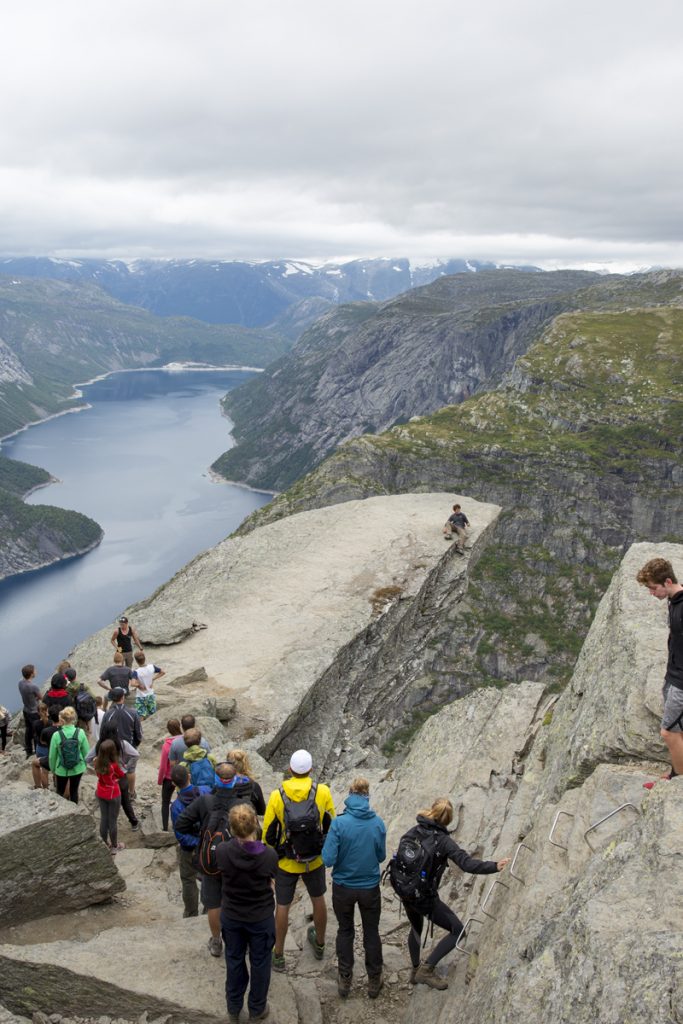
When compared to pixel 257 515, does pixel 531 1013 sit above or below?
above

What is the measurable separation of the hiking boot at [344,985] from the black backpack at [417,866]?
196cm

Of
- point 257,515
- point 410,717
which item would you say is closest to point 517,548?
point 410,717

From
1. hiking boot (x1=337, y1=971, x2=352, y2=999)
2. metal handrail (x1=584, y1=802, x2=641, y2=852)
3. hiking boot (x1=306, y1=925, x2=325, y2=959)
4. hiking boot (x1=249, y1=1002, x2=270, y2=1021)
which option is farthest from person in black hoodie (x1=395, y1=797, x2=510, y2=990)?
hiking boot (x1=249, y1=1002, x2=270, y2=1021)

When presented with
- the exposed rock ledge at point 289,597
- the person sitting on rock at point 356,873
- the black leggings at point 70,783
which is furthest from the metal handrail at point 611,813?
the exposed rock ledge at point 289,597

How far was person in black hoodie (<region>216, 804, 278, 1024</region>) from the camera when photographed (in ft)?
34.5

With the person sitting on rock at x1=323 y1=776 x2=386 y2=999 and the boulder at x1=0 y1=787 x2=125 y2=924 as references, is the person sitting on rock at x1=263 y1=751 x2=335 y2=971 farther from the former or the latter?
the boulder at x1=0 y1=787 x2=125 y2=924

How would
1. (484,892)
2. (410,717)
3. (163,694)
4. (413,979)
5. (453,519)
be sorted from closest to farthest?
(413,979) < (484,892) < (163,694) < (453,519) < (410,717)

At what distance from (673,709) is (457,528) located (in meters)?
30.3

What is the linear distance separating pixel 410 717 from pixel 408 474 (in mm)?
62529

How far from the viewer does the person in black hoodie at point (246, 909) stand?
414 inches

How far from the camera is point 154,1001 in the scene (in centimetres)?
1088

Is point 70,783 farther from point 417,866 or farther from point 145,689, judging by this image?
point 417,866

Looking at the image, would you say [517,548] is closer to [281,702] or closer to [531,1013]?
[281,702]

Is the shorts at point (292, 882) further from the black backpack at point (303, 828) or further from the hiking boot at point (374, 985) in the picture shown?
the hiking boot at point (374, 985)
